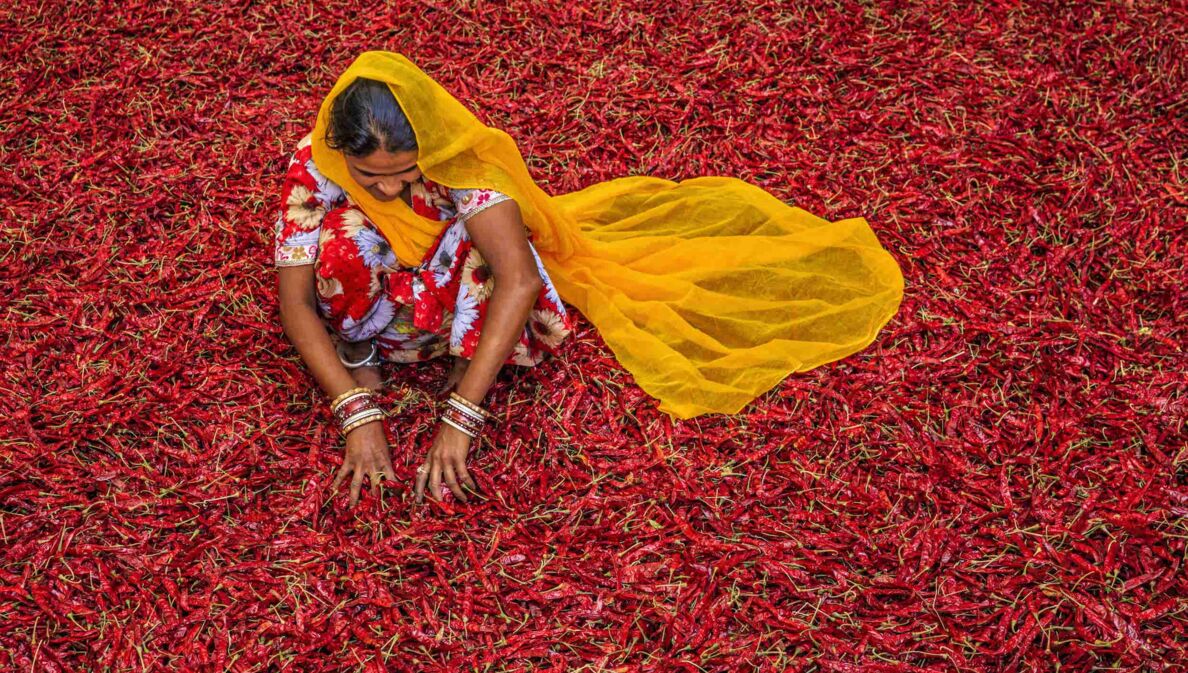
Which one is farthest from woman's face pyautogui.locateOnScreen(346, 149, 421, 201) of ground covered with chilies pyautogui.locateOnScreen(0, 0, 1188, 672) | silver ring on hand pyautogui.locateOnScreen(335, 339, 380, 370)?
ground covered with chilies pyautogui.locateOnScreen(0, 0, 1188, 672)

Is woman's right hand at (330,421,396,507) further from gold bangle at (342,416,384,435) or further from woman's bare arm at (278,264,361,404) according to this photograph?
woman's bare arm at (278,264,361,404)

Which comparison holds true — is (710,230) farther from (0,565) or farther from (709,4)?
(0,565)

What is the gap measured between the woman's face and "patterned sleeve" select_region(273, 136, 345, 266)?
0.24 meters

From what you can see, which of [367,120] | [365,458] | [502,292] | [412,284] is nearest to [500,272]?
[502,292]

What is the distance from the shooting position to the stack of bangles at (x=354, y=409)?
3.03m

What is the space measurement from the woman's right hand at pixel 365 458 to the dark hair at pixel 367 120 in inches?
37.6

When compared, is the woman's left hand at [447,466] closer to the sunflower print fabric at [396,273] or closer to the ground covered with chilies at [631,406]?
the ground covered with chilies at [631,406]

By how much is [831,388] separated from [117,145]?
3482 mm

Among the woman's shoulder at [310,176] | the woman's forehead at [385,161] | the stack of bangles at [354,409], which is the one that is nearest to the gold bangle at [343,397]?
the stack of bangles at [354,409]

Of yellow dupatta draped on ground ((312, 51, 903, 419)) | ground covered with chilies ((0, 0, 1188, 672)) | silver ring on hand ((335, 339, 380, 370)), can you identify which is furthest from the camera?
silver ring on hand ((335, 339, 380, 370))

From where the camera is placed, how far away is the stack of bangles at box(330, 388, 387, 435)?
303cm

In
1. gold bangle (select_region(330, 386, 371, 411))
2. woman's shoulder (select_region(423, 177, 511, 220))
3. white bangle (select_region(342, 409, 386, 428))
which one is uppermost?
woman's shoulder (select_region(423, 177, 511, 220))

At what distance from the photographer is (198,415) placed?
323 centimetres

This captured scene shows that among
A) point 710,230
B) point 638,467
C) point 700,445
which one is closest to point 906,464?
point 700,445
